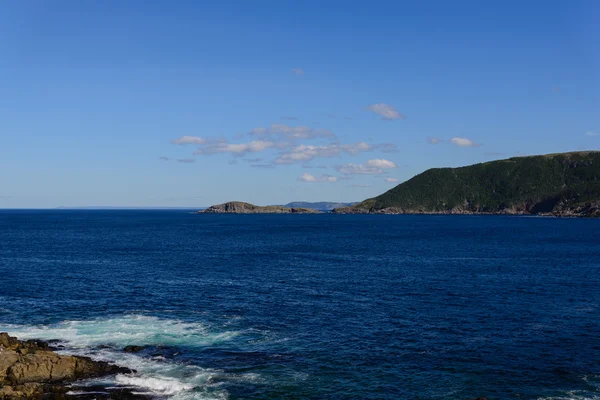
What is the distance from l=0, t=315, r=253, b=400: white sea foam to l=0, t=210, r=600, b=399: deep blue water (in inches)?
9.1

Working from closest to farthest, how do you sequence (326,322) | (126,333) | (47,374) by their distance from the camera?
(47,374), (126,333), (326,322)

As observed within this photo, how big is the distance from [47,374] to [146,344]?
1276 cm

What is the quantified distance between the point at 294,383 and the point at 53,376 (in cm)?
2394

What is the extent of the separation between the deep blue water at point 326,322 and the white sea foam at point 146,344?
23 cm

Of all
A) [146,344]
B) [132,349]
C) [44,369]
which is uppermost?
[44,369]

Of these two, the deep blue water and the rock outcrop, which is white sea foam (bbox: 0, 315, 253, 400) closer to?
the deep blue water

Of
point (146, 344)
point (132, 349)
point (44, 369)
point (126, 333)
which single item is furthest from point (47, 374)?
point (126, 333)

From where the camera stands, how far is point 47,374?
49.2m

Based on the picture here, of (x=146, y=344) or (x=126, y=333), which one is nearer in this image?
(x=146, y=344)

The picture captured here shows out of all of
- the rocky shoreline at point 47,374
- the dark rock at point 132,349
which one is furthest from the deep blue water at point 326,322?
the rocky shoreline at point 47,374

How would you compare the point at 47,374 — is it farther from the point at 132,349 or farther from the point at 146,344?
the point at 146,344

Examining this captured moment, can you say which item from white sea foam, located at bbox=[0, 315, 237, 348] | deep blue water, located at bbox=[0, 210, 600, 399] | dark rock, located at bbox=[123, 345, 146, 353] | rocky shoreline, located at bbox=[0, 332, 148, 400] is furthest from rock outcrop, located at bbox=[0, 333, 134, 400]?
white sea foam, located at bbox=[0, 315, 237, 348]

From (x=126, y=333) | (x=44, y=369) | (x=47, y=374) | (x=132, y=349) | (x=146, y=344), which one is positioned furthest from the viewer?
(x=126, y=333)

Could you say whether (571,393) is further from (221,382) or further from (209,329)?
(209,329)
